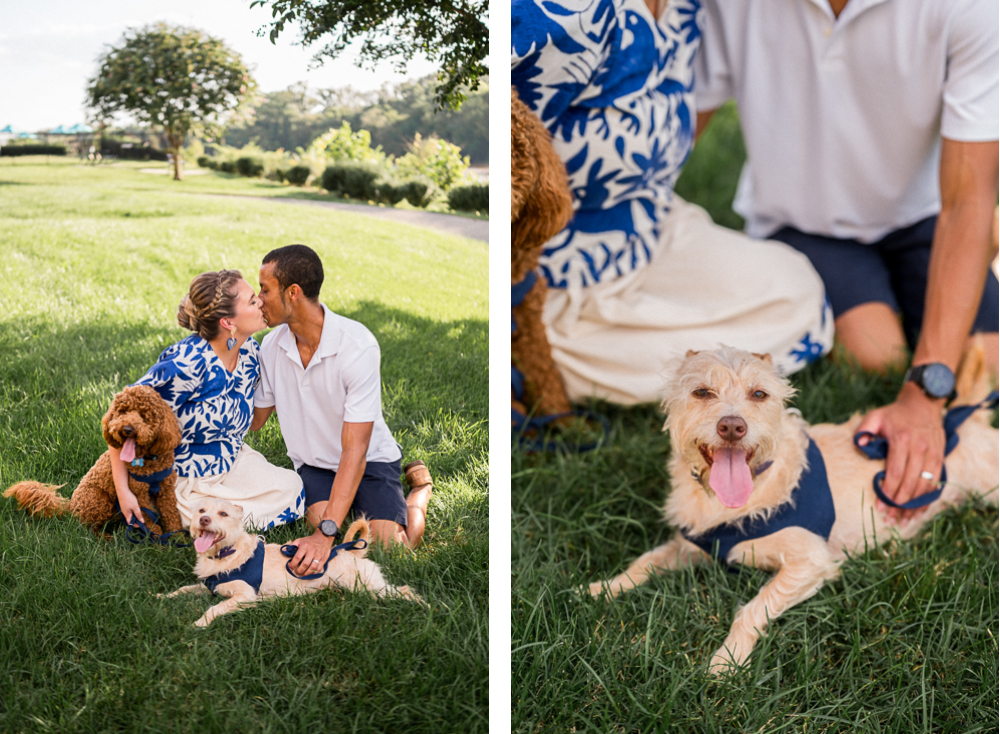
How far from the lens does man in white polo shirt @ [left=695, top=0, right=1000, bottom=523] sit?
218cm

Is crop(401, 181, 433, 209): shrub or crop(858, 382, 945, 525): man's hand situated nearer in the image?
crop(401, 181, 433, 209): shrub

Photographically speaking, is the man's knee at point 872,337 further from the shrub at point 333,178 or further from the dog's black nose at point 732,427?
the shrub at point 333,178

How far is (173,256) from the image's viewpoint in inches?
60.5

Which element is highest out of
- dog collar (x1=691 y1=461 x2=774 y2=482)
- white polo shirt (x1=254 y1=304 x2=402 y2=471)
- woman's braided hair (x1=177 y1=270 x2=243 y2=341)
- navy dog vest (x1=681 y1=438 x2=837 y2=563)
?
woman's braided hair (x1=177 y1=270 x2=243 y2=341)

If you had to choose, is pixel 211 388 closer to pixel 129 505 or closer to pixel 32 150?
pixel 129 505

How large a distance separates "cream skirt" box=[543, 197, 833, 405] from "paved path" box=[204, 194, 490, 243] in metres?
0.91

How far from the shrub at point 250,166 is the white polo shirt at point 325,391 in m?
0.36

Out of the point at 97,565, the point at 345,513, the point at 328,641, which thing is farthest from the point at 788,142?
the point at 97,565

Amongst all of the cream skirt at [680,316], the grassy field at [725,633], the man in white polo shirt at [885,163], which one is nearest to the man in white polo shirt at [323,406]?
the grassy field at [725,633]

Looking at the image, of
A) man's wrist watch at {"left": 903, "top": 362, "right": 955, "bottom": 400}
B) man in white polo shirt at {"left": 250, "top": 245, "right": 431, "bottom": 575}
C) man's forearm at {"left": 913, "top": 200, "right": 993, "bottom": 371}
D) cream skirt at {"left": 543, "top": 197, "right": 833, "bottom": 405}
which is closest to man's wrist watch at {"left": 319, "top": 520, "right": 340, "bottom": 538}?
man in white polo shirt at {"left": 250, "top": 245, "right": 431, "bottom": 575}

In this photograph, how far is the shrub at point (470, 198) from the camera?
163cm

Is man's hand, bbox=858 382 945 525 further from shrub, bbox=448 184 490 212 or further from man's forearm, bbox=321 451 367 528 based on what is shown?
man's forearm, bbox=321 451 367 528

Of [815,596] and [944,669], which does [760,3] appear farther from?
[944,669]

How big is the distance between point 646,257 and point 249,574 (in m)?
1.79
